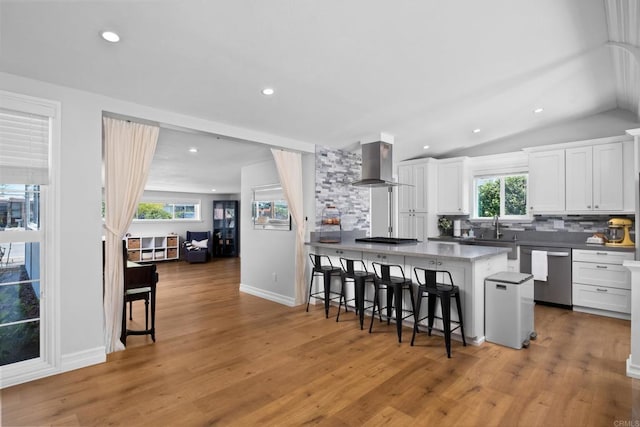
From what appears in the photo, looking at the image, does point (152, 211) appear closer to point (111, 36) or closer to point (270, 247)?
point (270, 247)

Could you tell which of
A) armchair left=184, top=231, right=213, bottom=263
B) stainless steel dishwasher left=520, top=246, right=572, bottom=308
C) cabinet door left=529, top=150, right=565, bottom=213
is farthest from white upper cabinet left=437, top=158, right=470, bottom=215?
armchair left=184, top=231, right=213, bottom=263

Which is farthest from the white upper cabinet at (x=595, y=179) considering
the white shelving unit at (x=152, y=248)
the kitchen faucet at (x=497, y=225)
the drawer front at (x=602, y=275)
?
the white shelving unit at (x=152, y=248)

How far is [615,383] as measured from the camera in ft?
8.25

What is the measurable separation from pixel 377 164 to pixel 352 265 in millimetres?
1613

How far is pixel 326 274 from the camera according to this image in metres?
4.39

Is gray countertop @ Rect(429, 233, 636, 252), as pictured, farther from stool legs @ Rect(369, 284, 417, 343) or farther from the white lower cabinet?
stool legs @ Rect(369, 284, 417, 343)

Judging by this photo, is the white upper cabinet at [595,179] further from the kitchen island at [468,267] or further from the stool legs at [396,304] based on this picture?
the stool legs at [396,304]

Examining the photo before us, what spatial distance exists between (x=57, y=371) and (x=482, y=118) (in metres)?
5.56

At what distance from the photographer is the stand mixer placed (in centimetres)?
430

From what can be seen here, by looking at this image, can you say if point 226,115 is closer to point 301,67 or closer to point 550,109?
point 301,67

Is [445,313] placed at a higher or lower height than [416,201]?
lower

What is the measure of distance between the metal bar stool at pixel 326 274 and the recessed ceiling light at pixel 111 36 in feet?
10.5

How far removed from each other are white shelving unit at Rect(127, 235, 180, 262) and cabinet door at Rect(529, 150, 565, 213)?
9.45 m

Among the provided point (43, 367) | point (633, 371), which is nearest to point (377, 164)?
point (633, 371)
